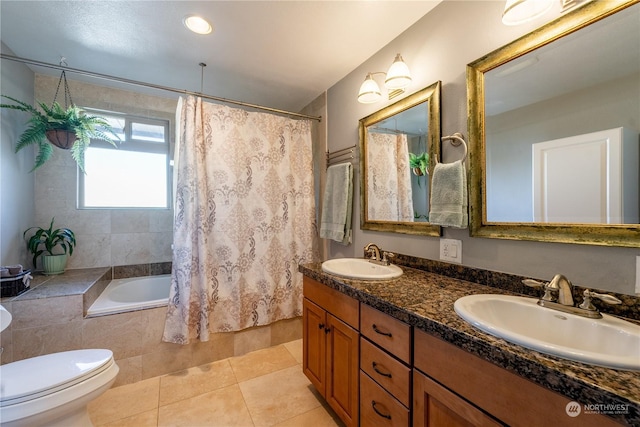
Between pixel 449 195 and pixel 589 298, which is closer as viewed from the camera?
pixel 589 298

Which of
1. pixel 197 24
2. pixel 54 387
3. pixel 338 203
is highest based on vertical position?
pixel 197 24

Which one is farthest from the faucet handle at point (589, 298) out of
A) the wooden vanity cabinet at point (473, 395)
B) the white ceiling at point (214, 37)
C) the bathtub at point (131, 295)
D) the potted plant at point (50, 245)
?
the potted plant at point (50, 245)

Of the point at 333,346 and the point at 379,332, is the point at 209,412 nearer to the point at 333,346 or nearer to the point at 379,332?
the point at 333,346

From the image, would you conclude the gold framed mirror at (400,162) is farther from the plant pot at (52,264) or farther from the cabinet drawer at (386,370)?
the plant pot at (52,264)

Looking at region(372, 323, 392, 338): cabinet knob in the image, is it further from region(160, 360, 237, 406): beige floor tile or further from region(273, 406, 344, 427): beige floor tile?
region(160, 360, 237, 406): beige floor tile

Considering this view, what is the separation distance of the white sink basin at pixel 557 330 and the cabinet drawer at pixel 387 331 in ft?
0.72

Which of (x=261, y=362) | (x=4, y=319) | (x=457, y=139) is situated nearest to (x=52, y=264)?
→ (x=4, y=319)

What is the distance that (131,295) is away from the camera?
2.39 metres

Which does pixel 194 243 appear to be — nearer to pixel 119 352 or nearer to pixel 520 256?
pixel 119 352

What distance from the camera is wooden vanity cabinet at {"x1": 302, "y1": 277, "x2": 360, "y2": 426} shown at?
124 cm

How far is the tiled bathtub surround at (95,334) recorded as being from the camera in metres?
1.54

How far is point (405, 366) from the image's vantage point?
95 cm

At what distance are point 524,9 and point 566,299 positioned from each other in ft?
3.47

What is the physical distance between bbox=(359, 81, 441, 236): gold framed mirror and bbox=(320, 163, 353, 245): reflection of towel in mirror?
4.9 inches
